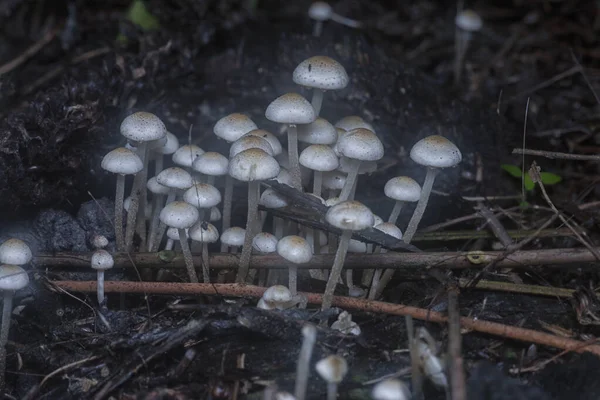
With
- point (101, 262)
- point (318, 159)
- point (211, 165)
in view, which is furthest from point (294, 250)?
point (101, 262)

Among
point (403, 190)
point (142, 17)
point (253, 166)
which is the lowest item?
point (403, 190)

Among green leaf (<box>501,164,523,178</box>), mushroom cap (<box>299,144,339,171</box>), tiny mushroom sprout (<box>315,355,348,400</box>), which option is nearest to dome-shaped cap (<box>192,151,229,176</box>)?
mushroom cap (<box>299,144,339,171</box>)

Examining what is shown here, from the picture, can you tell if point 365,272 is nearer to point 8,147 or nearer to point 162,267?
point 162,267

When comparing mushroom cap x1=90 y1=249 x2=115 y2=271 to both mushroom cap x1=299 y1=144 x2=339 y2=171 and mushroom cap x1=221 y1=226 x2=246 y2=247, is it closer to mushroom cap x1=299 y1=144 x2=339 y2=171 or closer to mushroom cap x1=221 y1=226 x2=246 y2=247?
mushroom cap x1=221 y1=226 x2=246 y2=247

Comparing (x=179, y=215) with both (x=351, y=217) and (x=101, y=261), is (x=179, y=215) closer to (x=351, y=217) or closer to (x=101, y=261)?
(x=101, y=261)

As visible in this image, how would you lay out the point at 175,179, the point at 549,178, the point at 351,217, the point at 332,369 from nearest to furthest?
the point at 332,369, the point at 351,217, the point at 175,179, the point at 549,178

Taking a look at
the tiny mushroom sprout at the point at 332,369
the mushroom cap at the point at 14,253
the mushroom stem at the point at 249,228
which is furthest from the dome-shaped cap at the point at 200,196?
the tiny mushroom sprout at the point at 332,369
